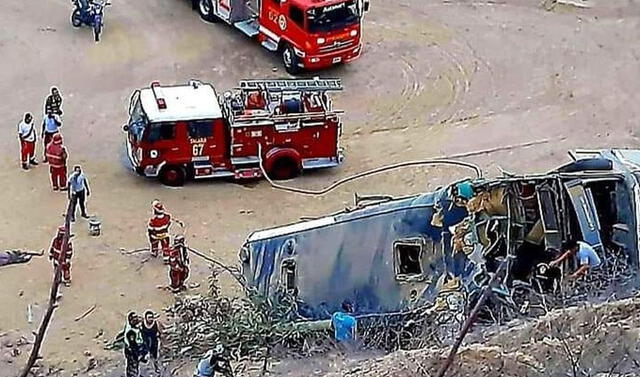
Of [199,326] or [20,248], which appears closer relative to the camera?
[199,326]

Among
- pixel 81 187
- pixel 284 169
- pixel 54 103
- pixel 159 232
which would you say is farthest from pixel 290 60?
pixel 159 232

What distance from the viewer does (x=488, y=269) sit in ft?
49.0

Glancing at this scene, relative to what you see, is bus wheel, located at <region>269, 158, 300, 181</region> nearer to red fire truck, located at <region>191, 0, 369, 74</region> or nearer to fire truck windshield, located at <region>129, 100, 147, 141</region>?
fire truck windshield, located at <region>129, 100, 147, 141</region>

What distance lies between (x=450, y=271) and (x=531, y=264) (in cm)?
100

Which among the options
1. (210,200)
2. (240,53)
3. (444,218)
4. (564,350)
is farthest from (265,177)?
(564,350)

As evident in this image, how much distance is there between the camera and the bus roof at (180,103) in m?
20.9

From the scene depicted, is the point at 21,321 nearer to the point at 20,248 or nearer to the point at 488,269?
the point at 20,248

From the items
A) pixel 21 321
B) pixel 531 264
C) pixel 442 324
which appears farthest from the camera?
pixel 21 321

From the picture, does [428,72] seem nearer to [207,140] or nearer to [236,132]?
[236,132]

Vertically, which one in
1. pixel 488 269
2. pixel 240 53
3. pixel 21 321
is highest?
pixel 240 53

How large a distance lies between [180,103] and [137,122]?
80 centimetres

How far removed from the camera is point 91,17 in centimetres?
2614

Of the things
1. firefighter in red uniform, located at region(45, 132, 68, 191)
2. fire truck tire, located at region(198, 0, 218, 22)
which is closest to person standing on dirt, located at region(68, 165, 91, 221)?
firefighter in red uniform, located at region(45, 132, 68, 191)

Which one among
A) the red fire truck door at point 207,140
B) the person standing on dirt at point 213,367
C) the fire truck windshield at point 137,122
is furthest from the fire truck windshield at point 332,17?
the person standing on dirt at point 213,367
